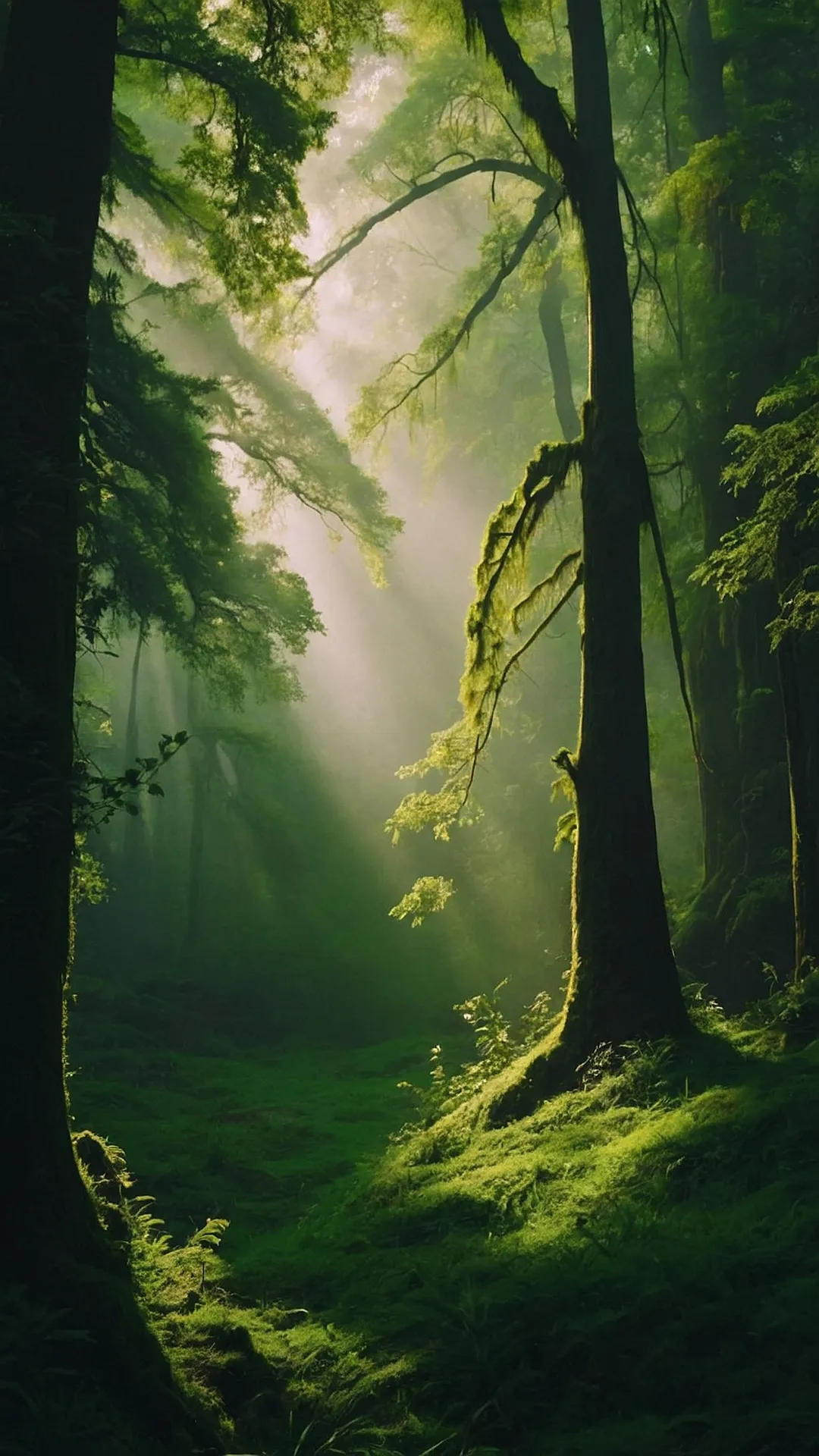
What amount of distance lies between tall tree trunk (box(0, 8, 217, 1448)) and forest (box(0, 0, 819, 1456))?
0.02 meters

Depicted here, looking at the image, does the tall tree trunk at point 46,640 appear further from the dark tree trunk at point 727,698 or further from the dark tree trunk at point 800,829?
the dark tree trunk at point 727,698

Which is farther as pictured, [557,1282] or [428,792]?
[428,792]

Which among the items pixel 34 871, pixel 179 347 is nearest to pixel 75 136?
pixel 34 871

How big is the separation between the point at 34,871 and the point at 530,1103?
5143mm

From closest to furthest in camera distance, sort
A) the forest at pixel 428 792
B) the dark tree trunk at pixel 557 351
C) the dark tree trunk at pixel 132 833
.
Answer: the forest at pixel 428 792 < the dark tree trunk at pixel 557 351 < the dark tree trunk at pixel 132 833

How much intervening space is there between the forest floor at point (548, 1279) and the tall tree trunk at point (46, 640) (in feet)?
2.16

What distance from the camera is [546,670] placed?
27578mm

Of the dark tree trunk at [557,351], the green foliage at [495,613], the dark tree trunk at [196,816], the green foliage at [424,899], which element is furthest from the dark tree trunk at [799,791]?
the dark tree trunk at [196,816]

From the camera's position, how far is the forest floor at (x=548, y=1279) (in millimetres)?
3678

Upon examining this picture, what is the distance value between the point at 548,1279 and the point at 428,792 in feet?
28.8

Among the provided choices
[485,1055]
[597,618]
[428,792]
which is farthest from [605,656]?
[428,792]

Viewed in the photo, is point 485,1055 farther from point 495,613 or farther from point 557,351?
point 557,351

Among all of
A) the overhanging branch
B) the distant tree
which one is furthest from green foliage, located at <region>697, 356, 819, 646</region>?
the distant tree

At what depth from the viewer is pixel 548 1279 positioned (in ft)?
15.1
